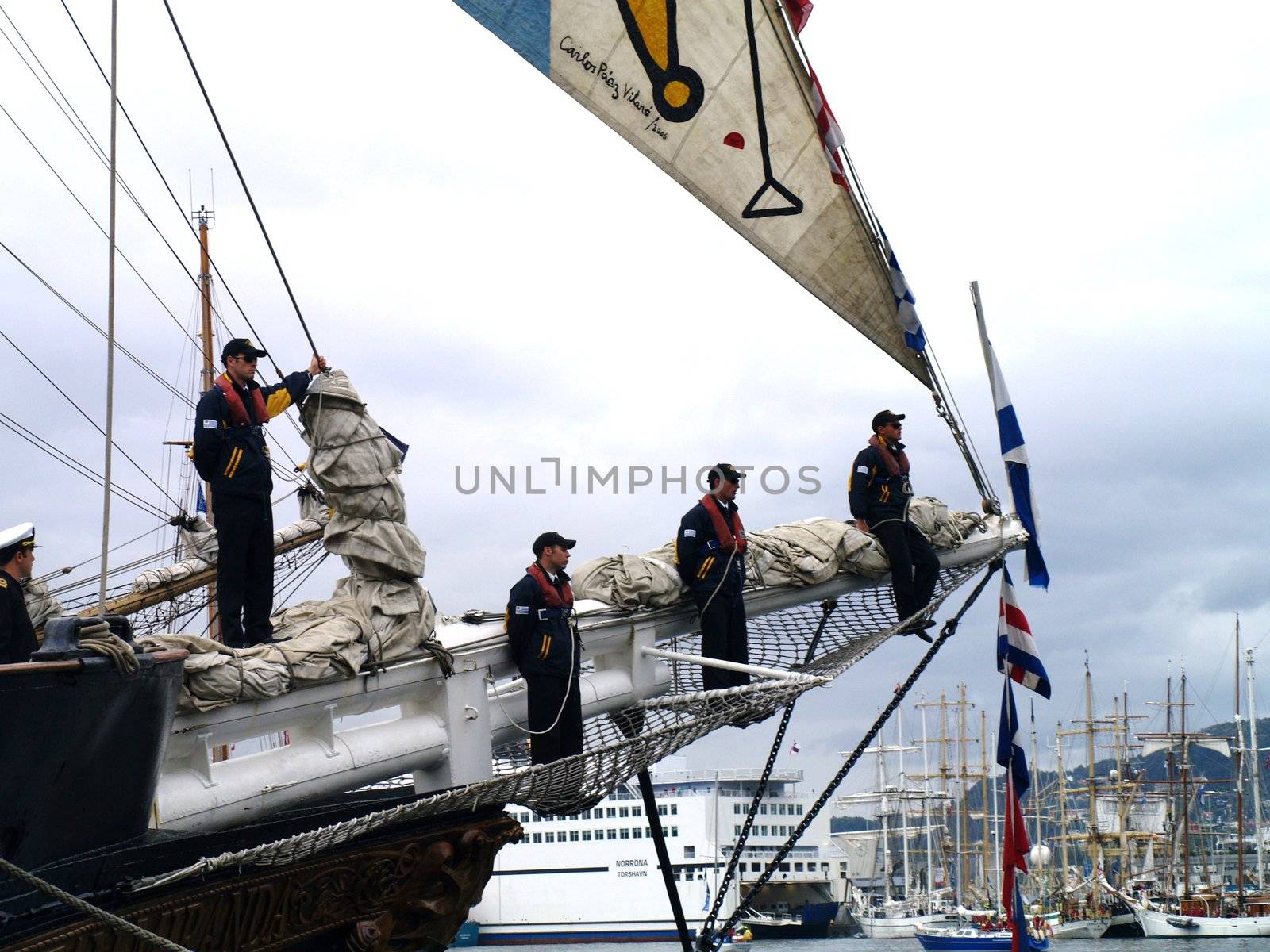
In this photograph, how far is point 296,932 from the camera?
6707 mm

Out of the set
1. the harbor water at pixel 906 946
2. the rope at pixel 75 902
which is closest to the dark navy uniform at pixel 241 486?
the rope at pixel 75 902

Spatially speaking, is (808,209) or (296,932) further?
(808,209)

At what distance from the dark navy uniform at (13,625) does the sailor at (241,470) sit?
1.59 metres

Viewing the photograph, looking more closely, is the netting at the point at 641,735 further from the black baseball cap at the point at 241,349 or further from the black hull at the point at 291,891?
the black baseball cap at the point at 241,349

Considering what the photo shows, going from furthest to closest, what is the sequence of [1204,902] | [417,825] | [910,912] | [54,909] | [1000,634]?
[910,912] → [1204,902] → [1000,634] → [417,825] → [54,909]

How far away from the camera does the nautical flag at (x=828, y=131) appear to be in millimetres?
9797

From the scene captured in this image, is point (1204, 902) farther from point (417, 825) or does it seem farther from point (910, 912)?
point (417, 825)

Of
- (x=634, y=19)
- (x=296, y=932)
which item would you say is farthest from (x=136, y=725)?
(x=634, y=19)

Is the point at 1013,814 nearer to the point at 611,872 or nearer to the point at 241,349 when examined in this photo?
the point at 241,349

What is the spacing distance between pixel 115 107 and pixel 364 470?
213 cm

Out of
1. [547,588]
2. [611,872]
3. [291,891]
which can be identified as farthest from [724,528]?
[611,872]

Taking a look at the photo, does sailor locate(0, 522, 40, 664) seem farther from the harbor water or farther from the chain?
the harbor water

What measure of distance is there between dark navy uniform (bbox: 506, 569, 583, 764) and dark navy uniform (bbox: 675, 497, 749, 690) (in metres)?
0.95

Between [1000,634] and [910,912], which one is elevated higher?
[1000,634]
